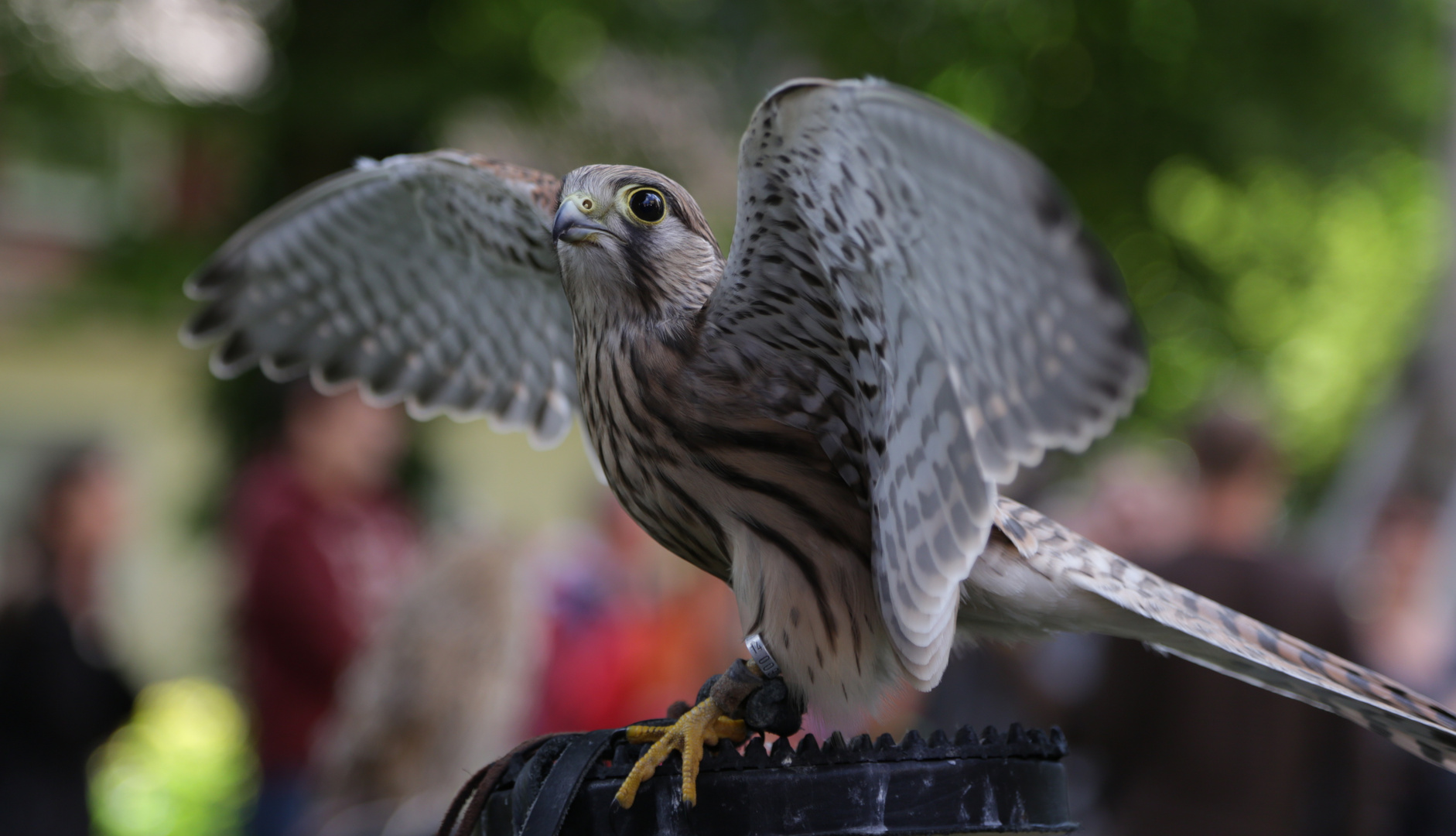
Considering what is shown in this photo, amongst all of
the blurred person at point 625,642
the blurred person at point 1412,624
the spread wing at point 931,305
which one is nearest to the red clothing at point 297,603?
the blurred person at point 625,642

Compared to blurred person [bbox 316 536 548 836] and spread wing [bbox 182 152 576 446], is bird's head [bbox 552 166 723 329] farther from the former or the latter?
blurred person [bbox 316 536 548 836]

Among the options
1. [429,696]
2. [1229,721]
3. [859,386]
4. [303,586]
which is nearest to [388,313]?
[859,386]

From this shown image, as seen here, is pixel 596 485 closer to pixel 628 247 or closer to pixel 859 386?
pixel 628 247

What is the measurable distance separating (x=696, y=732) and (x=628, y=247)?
0.69 m

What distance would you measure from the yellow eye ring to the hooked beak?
0.19ft

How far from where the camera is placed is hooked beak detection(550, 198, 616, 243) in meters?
1.71

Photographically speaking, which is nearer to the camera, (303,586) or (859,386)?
(859,386)

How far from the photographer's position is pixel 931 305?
1.53 metres

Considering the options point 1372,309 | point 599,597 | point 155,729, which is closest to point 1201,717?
point 599,597

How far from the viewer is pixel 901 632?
156 cm

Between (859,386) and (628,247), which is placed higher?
(628,247)

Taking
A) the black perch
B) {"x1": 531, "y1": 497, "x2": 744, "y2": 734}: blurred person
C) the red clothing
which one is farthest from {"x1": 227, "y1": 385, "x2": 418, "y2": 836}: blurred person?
the black perch

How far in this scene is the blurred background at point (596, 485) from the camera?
12.1ft

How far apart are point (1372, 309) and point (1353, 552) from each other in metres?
17.0
